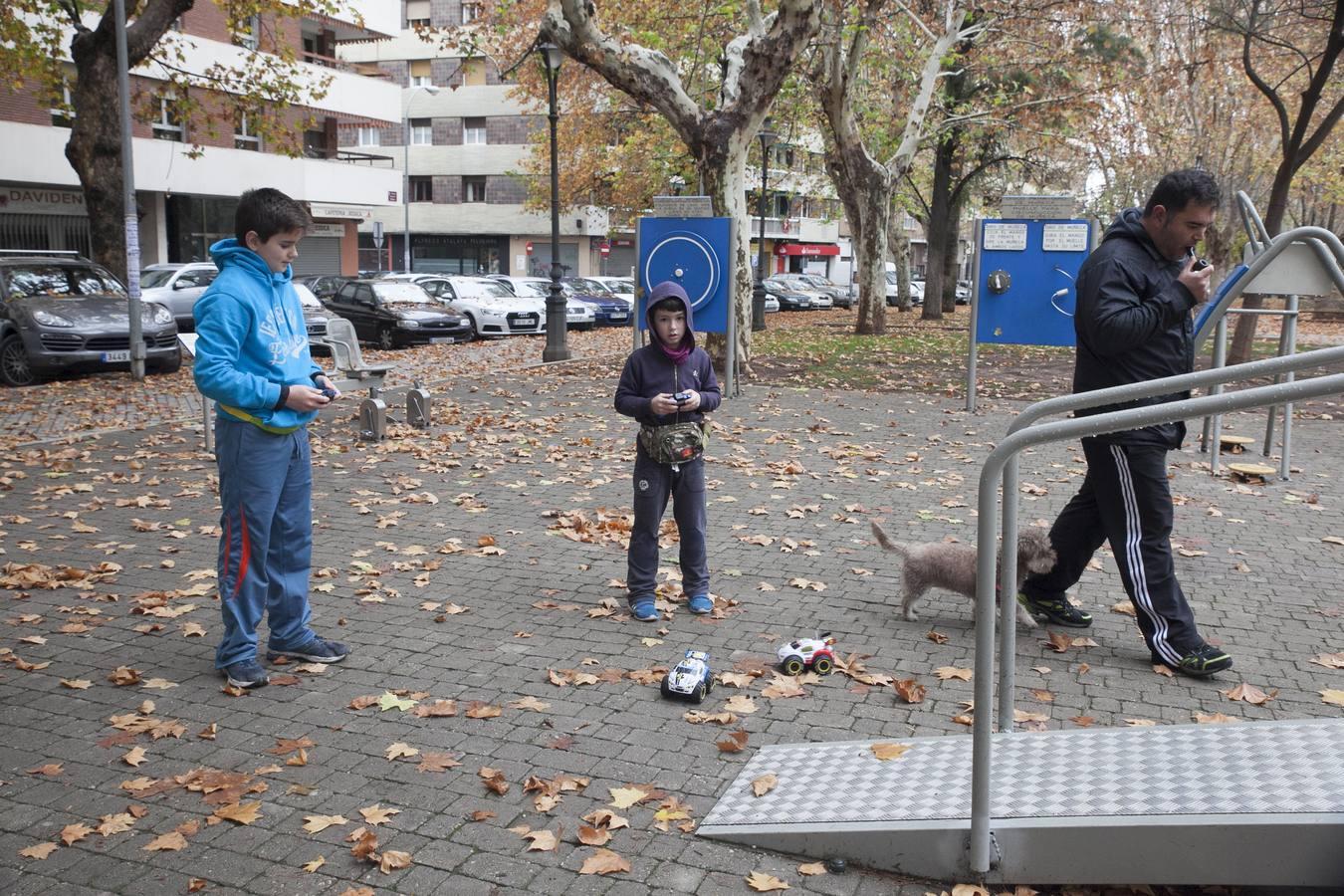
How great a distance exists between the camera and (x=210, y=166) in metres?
35.4

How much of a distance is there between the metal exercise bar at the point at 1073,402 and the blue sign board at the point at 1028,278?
30.8 ft

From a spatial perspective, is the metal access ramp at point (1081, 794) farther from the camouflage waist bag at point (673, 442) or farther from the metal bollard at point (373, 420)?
the metal bollard at point (373, 420)

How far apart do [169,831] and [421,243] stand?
209ft

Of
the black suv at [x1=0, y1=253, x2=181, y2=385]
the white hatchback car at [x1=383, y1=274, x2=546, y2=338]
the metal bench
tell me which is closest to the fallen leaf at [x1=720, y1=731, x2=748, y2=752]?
the metal bench

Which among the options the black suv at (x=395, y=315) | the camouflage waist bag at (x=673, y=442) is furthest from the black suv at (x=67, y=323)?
the camouflage waist bag at (x=673, y=442)

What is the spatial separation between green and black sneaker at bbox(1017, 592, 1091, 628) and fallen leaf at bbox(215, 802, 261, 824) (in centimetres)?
366

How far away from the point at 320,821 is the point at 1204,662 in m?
3.62

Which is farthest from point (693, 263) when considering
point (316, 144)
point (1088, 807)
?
point (316, 144)

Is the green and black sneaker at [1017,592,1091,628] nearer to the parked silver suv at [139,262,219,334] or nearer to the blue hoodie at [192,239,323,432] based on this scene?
the blue hoodie at [192,239,323,432]

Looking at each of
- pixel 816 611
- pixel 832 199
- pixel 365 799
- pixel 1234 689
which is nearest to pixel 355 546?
pixel 816 611

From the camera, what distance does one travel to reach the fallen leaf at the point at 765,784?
3.76m

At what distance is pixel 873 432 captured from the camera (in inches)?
480

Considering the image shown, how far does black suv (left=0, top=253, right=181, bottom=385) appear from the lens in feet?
54.4

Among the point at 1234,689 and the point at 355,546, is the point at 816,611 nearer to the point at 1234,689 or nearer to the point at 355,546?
→ the point at 1234,689
